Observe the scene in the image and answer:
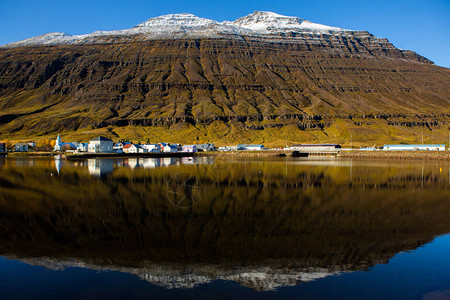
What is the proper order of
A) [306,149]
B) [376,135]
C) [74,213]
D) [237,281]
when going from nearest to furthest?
[237,281]
[74,213]
[306,149]
[376,135]

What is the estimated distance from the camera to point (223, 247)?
1645 centimetres

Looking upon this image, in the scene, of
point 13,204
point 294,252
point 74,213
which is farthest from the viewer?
point 13,204

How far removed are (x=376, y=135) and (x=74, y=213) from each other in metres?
196

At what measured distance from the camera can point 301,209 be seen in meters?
25.2

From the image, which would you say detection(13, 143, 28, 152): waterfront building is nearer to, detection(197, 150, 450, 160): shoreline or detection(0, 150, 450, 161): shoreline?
detection(0, 150, 450, 161): shoreline

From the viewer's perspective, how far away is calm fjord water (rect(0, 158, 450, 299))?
497 inches

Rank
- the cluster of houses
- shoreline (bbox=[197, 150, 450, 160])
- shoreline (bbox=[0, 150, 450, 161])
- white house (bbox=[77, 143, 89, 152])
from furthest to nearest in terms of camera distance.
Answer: white house (bbox=[77, 143, 89, 152]), the cluster of houses, shoreline (bbox=[197, 150, 450, 160]), shoreline (bbox=[0, 150, 450, 161])

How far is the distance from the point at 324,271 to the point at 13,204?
24276 mm

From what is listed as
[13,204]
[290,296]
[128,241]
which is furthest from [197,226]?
[13,204]

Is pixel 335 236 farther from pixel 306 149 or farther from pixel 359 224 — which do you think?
pixel 306 149

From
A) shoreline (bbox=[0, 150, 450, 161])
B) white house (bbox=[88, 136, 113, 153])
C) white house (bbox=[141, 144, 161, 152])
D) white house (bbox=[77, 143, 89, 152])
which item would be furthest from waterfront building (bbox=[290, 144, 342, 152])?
white house (bbox=[77, 143, 89, 152])

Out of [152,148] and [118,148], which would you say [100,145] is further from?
[152,148]

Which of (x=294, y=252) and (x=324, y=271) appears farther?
(x=294, y=252)

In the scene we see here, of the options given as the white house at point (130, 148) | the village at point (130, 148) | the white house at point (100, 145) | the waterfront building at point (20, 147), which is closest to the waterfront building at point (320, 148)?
the village at point (130, 148)
